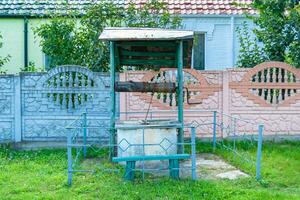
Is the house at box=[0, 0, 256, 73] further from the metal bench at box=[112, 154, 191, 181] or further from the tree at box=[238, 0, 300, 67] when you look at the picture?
the metal bench at box=[112, 154, 191, 181]

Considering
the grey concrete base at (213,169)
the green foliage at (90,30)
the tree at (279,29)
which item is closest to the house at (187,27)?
the green foliage at (90,30)

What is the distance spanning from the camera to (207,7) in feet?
51.4

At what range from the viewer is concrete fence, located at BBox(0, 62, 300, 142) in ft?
34.8

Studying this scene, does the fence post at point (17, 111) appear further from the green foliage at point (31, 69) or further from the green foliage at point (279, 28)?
the green foliage at point (279, 28)

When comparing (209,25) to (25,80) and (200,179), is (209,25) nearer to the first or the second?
(25,80)

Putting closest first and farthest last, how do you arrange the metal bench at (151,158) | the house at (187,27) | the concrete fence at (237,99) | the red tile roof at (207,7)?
the metal bench at (151,158) < the concrete fence at (237,99) < the house at (187,27) < the red tile roof at (207,7)

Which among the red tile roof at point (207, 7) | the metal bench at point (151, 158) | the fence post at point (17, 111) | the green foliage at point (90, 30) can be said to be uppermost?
the red tile roof at point (207, 7)

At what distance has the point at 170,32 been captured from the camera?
7.90 metres

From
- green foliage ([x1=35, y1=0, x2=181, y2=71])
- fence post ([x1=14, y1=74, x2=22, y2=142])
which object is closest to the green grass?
fence post ([x1=14, y1=74, x2=22, y2=142])

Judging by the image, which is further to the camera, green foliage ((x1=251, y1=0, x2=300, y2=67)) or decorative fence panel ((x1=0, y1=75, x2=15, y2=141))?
green foliage ((x1=251, y1=0, x2=300, y2=67))

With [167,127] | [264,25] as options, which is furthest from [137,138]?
[264,25]

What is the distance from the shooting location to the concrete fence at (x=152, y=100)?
1061cm

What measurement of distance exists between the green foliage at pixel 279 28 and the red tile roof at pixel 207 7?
3.30 metres

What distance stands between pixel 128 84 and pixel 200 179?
203cm
